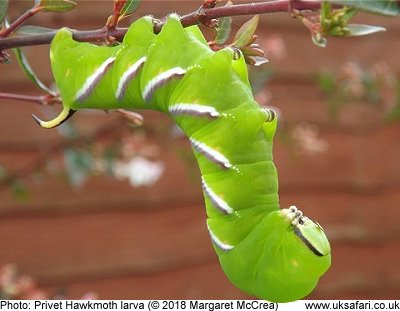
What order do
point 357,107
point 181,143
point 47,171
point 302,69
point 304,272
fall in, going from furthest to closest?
point 357,107 → point 302,69 → point 181,143 → point 47,171 → point 304,272

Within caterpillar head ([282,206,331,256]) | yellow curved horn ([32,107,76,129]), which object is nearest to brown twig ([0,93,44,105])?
yellow curved horn ([32,107,76,129])

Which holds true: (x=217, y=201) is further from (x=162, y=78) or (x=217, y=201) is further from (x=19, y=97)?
(x=19, y=97)

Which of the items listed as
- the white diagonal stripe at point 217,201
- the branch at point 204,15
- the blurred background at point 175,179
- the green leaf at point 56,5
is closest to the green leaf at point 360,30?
the branch at point 204,15

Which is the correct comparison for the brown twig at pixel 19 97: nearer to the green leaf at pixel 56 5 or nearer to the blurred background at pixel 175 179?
the green leaf at pixel 56 5

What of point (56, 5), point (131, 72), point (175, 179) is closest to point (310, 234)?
point (131, 72)

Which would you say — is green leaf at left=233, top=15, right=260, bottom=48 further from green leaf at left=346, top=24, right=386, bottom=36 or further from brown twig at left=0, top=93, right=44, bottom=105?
brown twig at left=0, top=93, right=44, bottom=105

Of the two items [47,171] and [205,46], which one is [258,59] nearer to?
[205,46]

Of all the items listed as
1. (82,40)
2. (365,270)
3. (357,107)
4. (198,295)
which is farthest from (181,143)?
(82,40)
